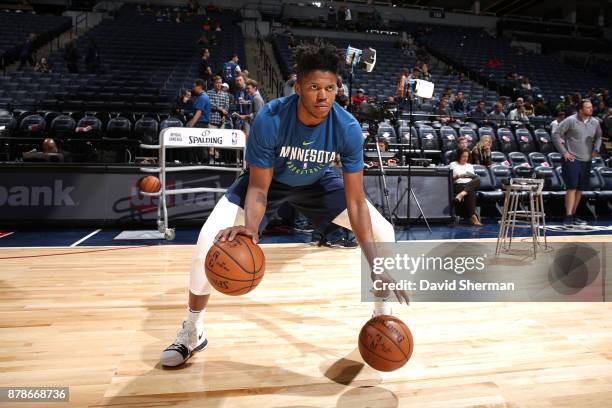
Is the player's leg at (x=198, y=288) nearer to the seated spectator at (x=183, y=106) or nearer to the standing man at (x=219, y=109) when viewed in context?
the standing man at (x=219, y=109)

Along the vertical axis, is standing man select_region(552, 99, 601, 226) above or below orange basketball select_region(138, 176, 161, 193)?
above

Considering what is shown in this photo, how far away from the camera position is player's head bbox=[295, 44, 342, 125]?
6.26ft

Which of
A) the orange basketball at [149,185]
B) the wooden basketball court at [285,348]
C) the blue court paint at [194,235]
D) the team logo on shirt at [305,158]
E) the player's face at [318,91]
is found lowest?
the blue court paint at [194,235]

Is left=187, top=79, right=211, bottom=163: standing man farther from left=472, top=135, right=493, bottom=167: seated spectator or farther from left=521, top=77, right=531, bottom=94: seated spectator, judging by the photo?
left=521, top=77, right=531, bottom=94: seated spectator

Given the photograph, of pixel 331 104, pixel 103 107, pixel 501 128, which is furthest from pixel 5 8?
pixel 331 104

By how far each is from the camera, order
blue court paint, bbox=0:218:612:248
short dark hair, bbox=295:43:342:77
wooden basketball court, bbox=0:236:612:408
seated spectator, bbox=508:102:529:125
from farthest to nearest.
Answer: seated spectator, bbox=508:102:529:125 < blue court paint, bbox=0:218:612:248 < short dark hair, bbox=295:43:342:77 < wooden basketball court, bbox=0:236:612:408

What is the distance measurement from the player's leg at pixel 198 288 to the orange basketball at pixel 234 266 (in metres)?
0.29

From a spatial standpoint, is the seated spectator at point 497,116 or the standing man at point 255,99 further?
the seated spectator at point 497,116

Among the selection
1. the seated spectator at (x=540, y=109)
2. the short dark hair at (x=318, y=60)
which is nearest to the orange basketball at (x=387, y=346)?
the short dark hair at (x=318, y=60)

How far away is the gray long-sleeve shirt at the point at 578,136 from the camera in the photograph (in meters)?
6.53

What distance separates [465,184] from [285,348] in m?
5.54

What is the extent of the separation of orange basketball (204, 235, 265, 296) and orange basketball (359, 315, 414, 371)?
53cm

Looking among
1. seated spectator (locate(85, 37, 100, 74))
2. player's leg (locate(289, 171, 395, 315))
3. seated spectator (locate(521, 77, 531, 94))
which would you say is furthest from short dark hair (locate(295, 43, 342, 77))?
seated spectator (locate(521, 77, 531, 94))

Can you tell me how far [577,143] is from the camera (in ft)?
21.6
